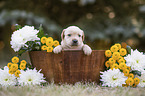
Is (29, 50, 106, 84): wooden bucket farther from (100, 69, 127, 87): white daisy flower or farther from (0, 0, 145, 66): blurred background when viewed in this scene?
(0, 0, 145, 66): blurred background

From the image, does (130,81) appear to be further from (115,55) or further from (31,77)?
(31,77)

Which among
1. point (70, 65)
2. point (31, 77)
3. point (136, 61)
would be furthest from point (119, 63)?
point (31, 77)

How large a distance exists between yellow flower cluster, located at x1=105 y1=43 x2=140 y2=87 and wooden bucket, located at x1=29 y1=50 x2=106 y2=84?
83mm

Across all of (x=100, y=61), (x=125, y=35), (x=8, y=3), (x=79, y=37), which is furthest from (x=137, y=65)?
(x=8, y=3)

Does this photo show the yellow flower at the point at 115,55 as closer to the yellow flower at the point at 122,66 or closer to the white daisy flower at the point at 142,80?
the yellow flower at the point at 122,66

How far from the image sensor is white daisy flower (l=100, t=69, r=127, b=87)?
1.69 m

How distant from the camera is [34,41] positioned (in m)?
1.93

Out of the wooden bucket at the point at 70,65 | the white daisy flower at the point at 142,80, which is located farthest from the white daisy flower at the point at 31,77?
the white daisy flower at the point at 142,80

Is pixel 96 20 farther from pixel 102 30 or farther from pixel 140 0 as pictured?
pixel 140 0

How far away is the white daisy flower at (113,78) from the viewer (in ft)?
5.55

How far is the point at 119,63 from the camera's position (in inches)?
71.7

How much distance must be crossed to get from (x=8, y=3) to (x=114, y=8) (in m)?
4.31

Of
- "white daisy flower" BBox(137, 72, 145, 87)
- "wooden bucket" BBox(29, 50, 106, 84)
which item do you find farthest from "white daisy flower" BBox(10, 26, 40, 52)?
"white daisy flower" BBox(137, 72, 145, 87)

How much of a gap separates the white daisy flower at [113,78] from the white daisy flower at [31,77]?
2.02 feet
